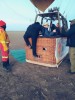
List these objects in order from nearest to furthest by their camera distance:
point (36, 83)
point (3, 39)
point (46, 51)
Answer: point (36, 83)
point (3, 39)
point (46, 51)

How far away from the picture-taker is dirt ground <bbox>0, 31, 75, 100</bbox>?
4809mm

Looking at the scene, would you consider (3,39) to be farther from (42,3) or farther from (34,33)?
(42,3)

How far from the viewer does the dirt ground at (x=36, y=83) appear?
15.8ft

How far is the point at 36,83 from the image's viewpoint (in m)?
5.68

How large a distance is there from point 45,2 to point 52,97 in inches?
227

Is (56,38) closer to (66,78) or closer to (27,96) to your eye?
(66,78)

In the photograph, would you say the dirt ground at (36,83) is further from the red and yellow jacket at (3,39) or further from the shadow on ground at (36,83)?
the red and yellow jacket at (3,39)

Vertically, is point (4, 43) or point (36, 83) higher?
point (4, 43)

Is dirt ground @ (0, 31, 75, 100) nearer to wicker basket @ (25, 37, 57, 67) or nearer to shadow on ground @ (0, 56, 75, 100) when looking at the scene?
shadow on ground @ (0, 56, 75, 100)

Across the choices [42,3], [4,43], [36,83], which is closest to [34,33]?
[4,43]

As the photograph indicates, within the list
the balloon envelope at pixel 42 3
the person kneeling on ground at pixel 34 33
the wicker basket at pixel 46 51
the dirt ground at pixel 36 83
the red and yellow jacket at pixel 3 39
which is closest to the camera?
the dirt ground at pixel 36 83

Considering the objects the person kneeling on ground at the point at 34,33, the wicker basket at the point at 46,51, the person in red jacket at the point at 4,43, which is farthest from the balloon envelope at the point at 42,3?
the person in red jacket at the point at 4,43

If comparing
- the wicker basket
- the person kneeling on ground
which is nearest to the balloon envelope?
the person kneeling on ground

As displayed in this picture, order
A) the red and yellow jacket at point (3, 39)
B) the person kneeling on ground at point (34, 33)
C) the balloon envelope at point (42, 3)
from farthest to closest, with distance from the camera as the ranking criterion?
the balloon envelope at point (42, 3) < the person kneeling on ground at point (34, 33) < the red and yellow jacket at point (3, 39)
